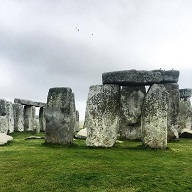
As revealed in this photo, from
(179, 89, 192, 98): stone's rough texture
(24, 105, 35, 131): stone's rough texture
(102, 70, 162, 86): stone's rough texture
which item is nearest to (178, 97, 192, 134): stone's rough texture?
(179, 89, 192, 98): stone's rough texture

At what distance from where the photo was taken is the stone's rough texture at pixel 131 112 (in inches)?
654

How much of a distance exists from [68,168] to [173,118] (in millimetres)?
9070

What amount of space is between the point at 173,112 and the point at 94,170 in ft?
30.8

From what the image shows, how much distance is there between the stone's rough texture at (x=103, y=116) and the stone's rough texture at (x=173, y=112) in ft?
15.7

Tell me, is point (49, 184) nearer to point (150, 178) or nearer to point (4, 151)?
point (150, 178)

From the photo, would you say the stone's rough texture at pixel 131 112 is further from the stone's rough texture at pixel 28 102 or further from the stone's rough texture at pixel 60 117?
the stone's rough texture at pixel 28 102

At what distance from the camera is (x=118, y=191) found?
6.73 metres

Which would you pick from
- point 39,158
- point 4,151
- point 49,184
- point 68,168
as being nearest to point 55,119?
point 4,151

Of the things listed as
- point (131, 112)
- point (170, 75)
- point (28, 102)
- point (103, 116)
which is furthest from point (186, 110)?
point (103, 116)

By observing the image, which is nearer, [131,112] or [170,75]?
[131,112]

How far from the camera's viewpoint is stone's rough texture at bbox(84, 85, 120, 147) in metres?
12.3

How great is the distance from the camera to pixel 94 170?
8.26 metres

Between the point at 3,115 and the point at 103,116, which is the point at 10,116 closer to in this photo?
the point at 3,115

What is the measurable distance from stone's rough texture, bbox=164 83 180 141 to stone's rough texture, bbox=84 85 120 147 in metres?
4.78
